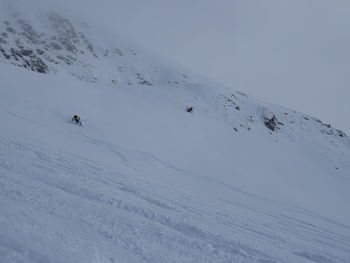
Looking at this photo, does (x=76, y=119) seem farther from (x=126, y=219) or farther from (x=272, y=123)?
(x=272, y=123)

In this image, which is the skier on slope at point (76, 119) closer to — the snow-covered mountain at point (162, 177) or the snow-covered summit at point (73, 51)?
the snow-covered mountain at point (162, 177)

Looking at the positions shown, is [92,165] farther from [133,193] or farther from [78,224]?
[78,224]

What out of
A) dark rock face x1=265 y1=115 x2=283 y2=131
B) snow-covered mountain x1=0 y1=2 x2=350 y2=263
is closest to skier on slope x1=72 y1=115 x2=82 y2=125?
snow-covered mountain x1=0 y1=2 x2=350 y2=263

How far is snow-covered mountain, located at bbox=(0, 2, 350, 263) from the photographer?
4.78 meters

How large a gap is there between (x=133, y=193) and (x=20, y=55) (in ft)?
193

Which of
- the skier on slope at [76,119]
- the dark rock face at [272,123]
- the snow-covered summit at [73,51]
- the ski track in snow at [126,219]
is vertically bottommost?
the ski track in snow at [126,219]

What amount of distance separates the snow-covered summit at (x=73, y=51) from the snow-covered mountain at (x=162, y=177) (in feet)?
123

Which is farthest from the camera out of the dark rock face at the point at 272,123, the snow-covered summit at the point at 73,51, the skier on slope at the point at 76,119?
the snow-covered summit at the point at 73,51

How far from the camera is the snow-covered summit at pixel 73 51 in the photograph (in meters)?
60.7

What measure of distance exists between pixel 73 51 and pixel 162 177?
66.0m

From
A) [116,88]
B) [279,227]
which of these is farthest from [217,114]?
[279,227]

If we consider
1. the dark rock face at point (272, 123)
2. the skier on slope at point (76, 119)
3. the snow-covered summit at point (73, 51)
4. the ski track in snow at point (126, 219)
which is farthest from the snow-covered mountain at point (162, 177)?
the snow-covered summit at point (73, 51)

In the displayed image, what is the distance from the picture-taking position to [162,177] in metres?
12.5

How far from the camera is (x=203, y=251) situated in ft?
16.9
